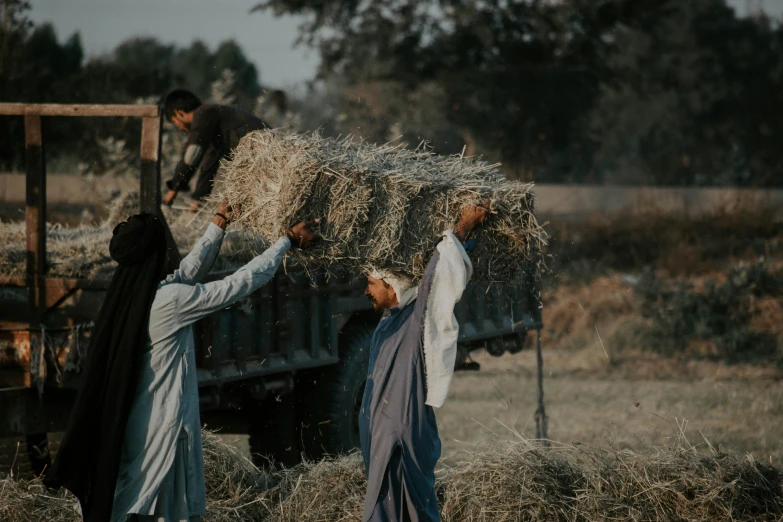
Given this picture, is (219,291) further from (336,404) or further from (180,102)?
(180,102)

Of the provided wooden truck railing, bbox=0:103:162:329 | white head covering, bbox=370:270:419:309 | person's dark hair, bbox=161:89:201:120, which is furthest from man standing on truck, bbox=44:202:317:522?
person's dark hair, bbox=161:89:201:120

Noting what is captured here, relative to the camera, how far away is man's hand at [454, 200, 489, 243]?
189 inches

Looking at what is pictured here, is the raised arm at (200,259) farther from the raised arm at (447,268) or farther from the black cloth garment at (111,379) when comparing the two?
the raised arm at (447,268)

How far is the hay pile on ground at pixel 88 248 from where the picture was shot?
20.6 feet

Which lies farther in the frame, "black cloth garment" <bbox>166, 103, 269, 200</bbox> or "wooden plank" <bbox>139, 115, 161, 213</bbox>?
"black cloth garment" <bbox>166, 103, 269, 200</bbox>

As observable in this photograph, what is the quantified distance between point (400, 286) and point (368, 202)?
0.45m

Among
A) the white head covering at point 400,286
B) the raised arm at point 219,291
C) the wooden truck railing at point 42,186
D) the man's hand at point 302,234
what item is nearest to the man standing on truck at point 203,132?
the wooden truck railing at point 42,186

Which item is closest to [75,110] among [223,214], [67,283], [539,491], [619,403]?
[67,283]

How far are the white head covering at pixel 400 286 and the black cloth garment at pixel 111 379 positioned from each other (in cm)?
116

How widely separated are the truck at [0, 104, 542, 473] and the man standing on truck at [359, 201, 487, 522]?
2.75ft

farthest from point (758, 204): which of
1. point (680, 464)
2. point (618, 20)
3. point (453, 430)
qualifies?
point (680, 464)

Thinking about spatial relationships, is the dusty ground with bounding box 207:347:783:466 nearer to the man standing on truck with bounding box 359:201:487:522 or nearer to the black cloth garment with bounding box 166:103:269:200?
the black cloth garment with bounding box 166:103:269:200

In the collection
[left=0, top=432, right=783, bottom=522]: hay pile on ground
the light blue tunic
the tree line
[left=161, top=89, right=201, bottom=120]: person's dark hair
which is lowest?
[left=0, top=432, right=783, bottom=522]: hay pile on ground

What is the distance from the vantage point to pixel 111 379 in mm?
4238
